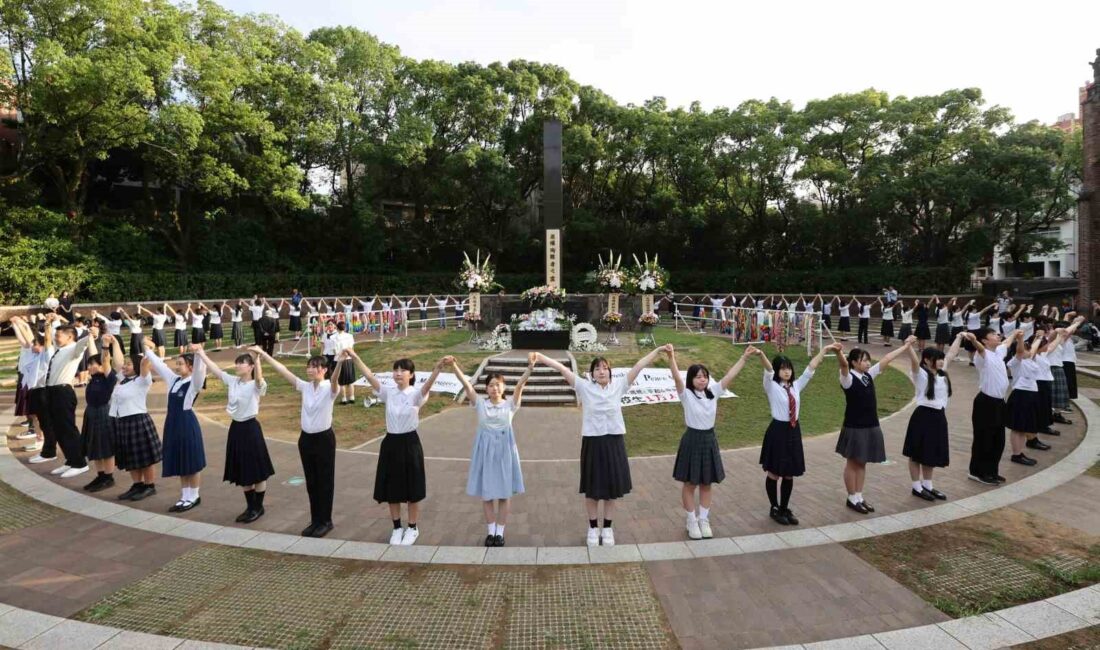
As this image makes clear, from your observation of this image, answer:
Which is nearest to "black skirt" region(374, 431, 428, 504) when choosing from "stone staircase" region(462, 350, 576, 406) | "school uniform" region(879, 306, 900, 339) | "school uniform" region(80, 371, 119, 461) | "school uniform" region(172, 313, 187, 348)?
"school uniform" region(80, 371, 119, 461)

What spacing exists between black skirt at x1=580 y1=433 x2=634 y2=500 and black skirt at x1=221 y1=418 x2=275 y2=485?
3548 mm

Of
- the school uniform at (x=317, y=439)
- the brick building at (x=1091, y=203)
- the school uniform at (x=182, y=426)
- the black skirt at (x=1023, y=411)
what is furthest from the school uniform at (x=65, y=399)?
the brick building at (x=1091, y=203)

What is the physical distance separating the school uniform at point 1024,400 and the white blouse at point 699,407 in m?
5.56

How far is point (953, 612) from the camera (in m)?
4.41

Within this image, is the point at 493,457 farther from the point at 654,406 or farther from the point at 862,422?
the point at 654,406

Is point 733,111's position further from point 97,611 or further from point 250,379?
point 97,611

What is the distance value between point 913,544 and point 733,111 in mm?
33190

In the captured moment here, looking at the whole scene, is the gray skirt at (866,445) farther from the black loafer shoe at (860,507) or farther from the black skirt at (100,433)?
the black skirt at (100,433)

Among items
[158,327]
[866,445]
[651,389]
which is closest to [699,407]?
[866,445]

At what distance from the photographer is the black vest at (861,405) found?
6273 mm

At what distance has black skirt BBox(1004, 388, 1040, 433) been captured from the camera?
8023 mm

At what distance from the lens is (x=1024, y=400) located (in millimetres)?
8047

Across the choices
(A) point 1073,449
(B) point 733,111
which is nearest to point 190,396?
(A) point 1073,449

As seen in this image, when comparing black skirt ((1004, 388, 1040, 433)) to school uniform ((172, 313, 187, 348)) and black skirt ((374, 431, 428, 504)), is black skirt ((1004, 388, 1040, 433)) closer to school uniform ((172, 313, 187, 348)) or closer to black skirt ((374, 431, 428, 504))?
black skirt ((374, 431, 428, 504))
